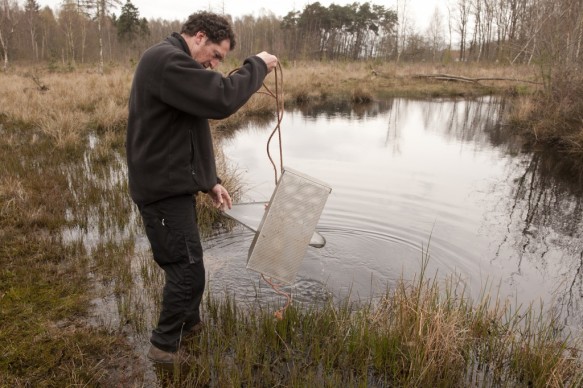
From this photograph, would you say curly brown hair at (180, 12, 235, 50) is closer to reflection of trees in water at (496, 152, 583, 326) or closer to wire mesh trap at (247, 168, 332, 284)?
wire mesh trap at (247, 168, 332, 284)

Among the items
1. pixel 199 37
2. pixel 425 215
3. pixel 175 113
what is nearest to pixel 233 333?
pixel 175 113

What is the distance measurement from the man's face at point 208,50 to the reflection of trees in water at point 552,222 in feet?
11.8

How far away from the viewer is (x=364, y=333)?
306cm

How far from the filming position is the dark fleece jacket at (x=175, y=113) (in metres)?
2.39

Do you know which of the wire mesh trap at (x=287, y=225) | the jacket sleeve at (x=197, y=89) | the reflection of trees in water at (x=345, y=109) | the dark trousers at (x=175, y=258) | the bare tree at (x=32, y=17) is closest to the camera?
the jacket sleeve at (x=197, y=89)

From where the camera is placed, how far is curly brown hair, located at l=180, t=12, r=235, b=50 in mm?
2625

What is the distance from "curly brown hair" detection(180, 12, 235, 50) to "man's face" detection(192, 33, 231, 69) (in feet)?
0.08

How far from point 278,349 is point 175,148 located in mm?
1552

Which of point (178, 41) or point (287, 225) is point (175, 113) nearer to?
point (178, 41)

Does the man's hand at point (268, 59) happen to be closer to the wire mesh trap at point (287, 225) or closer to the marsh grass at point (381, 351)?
the wire mesh trap at point (287, 225)

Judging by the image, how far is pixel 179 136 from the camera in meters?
2.57

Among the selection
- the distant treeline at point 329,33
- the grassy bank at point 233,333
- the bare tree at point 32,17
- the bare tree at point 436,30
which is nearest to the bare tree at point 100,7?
the distant treeline at point 329,33

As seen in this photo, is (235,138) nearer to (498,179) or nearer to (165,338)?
(498,179)

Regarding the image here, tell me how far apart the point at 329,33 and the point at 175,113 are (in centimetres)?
6012
